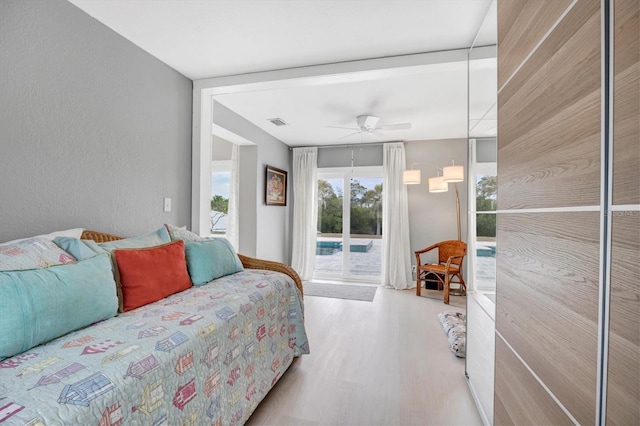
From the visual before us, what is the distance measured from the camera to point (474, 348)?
204 centimetres

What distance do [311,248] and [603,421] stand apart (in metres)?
5.01

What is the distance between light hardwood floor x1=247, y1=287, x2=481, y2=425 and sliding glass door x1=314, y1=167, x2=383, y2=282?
6.79 ft

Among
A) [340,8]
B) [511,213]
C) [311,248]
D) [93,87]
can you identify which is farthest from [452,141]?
[93,87]

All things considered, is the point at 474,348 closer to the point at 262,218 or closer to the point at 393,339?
the point at 393,339

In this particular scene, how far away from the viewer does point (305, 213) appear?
223 inches

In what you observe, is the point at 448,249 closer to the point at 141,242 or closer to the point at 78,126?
the point at 141,242

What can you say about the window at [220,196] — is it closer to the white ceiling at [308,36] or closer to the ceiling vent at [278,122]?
the ceiling vent at [278,122]

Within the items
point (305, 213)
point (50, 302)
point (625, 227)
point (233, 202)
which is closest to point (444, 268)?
point (305, 213)

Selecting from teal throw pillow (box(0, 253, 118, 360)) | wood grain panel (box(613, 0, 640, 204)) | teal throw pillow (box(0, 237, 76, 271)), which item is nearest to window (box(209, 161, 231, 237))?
teal throw pillow (box(0, 237, 76, 271))

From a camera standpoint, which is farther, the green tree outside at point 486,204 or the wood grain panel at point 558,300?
the green tree outside at point 486,204

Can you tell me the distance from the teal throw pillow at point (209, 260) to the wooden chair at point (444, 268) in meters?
3.09

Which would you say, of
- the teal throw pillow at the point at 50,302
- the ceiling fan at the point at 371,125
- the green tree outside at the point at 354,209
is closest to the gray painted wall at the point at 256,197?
the green tree outside at the point at 354,209

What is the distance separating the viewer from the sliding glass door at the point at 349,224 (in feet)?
18.4

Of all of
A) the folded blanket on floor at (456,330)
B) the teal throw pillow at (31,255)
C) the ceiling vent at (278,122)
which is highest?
the ceiling vent at (278,122)
